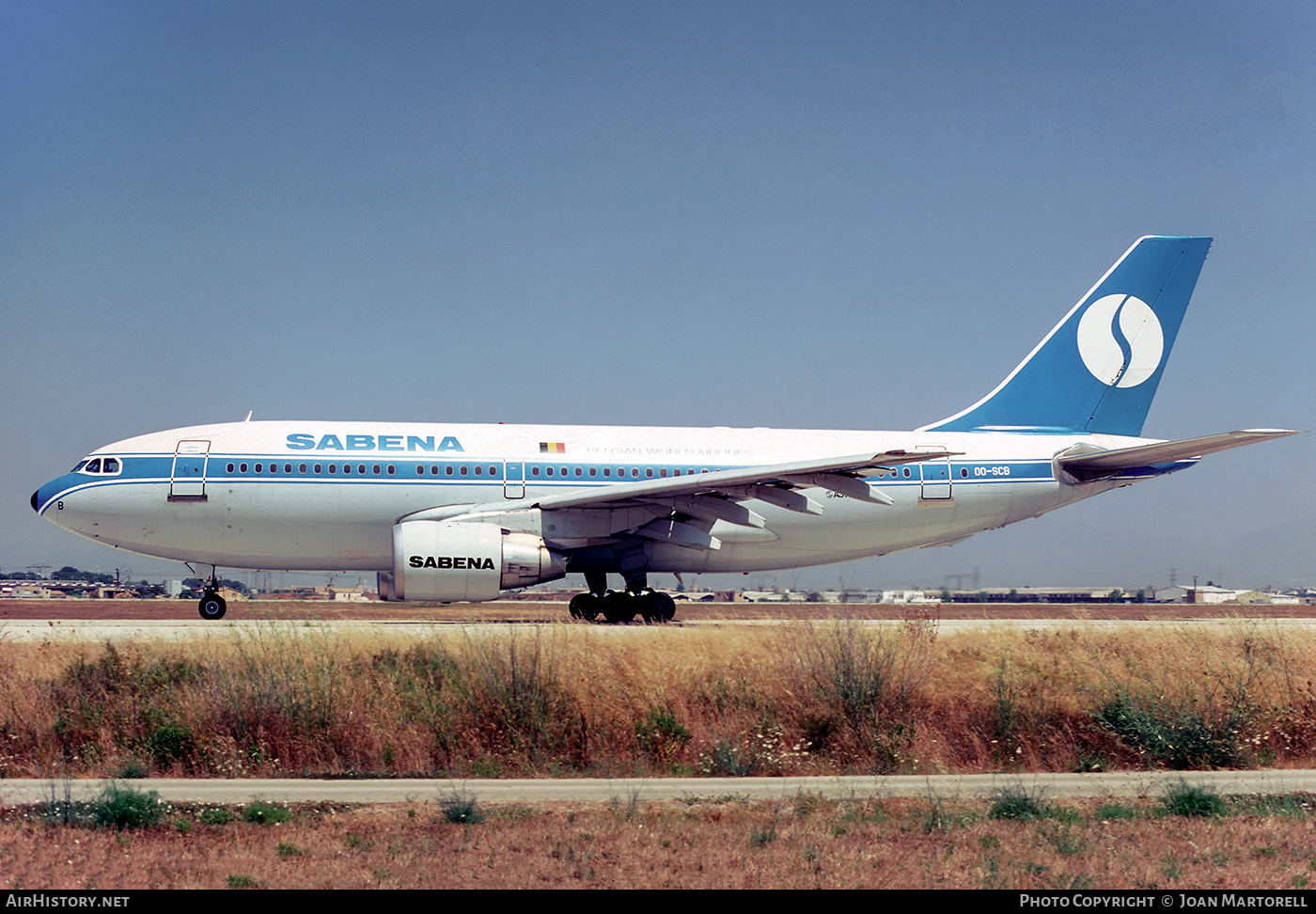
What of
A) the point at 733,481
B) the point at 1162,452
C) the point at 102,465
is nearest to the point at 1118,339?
the point at 1162,452

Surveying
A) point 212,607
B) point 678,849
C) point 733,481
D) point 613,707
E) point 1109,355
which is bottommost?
point 678,849

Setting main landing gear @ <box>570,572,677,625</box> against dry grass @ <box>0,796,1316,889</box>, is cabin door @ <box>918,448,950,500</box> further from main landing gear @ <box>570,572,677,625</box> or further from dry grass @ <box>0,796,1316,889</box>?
dry grass @ <box>0,796,1316,889</box>

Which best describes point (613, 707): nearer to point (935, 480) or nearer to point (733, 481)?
point (733, 481)

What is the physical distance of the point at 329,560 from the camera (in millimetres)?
24188

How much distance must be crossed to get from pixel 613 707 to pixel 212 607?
13.0m

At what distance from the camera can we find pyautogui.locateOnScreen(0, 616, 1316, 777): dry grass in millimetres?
12945

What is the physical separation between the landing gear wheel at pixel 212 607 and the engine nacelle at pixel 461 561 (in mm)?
4169

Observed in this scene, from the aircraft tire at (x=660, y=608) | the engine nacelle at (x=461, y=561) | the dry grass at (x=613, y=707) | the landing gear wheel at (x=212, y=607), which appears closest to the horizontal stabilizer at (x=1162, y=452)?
the dry grass at (x=613, y=707)

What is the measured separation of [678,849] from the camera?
28.9ft

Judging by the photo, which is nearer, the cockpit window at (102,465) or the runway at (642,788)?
the runway at (642,788)

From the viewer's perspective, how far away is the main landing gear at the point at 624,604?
24422mm

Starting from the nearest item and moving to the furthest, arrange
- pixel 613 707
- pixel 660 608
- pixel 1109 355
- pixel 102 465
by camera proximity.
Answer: pixel 613 707 → pixel 102 465 → pixel 660 608 → pixel 1109 355

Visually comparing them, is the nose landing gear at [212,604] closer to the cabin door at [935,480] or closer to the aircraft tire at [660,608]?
the aircraft tire at [660,608]
